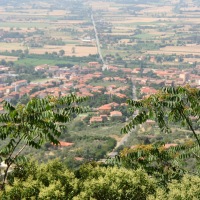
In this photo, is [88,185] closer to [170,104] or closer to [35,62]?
[170,104]

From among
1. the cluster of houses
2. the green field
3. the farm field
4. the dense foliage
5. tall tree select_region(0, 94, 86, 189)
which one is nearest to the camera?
tall tree select_region(0, 94, 86, 189)

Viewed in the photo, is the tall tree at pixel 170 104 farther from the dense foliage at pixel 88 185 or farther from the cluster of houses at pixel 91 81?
the cluster of houses at pixel 91 81

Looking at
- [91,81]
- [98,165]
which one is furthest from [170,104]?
[91,81]

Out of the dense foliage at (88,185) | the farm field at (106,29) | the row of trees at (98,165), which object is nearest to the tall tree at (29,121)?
the row of trees at (98,165)

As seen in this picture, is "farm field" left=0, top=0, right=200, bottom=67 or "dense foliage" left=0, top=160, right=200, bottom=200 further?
"farm field" left=0, top=0, right=200, bottom=67

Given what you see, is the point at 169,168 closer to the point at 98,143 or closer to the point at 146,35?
the point at 98,143

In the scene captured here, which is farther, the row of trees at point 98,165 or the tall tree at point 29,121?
the row of trees at point 98,165

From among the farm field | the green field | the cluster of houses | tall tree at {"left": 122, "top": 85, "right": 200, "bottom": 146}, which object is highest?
tall tree at {"left": 122, "top": 85, "right": 200, "bottom": 146}

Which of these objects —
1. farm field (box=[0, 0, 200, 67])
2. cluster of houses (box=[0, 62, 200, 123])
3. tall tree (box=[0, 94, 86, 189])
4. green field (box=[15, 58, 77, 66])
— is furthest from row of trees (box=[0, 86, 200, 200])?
farm field (box=[0, 0, 200, 67])

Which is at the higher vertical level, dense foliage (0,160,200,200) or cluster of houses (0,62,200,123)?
dense foliage (0,160,200,200)

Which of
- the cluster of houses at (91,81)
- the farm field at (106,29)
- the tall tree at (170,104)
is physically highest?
the tall tree at (170,104)

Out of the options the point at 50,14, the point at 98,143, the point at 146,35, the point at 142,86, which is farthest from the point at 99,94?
the point at 50,14

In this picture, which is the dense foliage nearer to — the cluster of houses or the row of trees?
the row of trees
